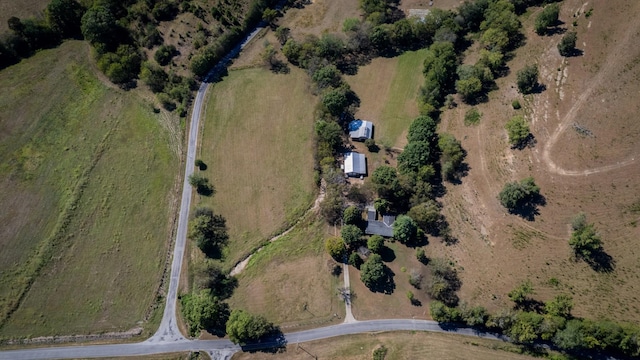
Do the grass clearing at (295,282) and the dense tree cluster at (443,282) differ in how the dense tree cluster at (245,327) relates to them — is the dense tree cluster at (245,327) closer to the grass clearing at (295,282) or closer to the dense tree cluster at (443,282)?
the grass clearing at (295,282)

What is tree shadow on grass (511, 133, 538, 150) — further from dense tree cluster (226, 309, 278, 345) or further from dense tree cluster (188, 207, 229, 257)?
dense tree cluster (188, 207, 229, 257)

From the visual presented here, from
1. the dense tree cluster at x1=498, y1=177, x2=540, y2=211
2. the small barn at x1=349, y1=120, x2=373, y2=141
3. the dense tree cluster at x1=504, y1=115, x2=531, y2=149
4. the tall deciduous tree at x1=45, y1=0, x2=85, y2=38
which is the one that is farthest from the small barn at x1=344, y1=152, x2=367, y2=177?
the tall deciduous tree at x1=45, y1=0, x2=85, y2=38

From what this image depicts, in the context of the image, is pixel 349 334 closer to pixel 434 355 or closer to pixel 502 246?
pixel 434 355

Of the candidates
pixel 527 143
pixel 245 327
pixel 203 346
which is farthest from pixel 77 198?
pixel 527 143

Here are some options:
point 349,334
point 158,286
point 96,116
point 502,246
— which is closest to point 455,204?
point 502,246

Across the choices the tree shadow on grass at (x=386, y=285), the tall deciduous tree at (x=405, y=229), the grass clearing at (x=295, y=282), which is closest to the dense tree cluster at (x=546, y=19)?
the tall deciduous tree at (x=405, y=229)
